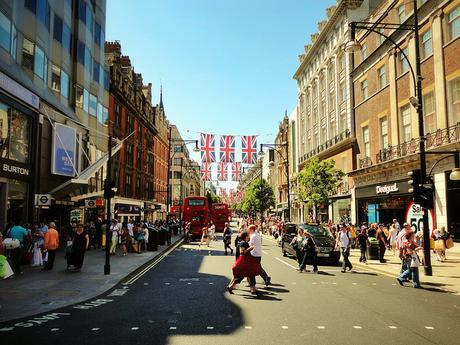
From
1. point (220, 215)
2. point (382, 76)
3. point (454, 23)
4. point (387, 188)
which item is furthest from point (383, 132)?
point (220, 215)

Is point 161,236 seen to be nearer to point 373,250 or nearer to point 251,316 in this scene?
point 373,250

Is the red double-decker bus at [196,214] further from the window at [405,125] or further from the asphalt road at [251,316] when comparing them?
the asphalt road at [251,316]

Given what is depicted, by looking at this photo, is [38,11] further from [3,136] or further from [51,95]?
[3,136]

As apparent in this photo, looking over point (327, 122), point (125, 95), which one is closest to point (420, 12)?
point (327, 122)

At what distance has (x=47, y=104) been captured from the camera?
22812 mm

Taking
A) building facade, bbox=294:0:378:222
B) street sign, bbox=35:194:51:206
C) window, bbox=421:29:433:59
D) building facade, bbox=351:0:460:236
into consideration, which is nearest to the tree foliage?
building facade, bbox=351:0:460:236

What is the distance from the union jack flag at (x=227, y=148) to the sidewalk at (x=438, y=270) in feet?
48.7

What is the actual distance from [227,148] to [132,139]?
1701 cm

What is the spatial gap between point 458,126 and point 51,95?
2206cm

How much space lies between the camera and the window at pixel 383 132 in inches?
1115

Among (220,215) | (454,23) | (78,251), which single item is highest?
(454,23)

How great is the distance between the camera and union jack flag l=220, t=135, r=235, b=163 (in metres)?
32.7

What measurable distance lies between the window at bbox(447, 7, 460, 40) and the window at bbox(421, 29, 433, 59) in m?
1.59

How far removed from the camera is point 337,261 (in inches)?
717
